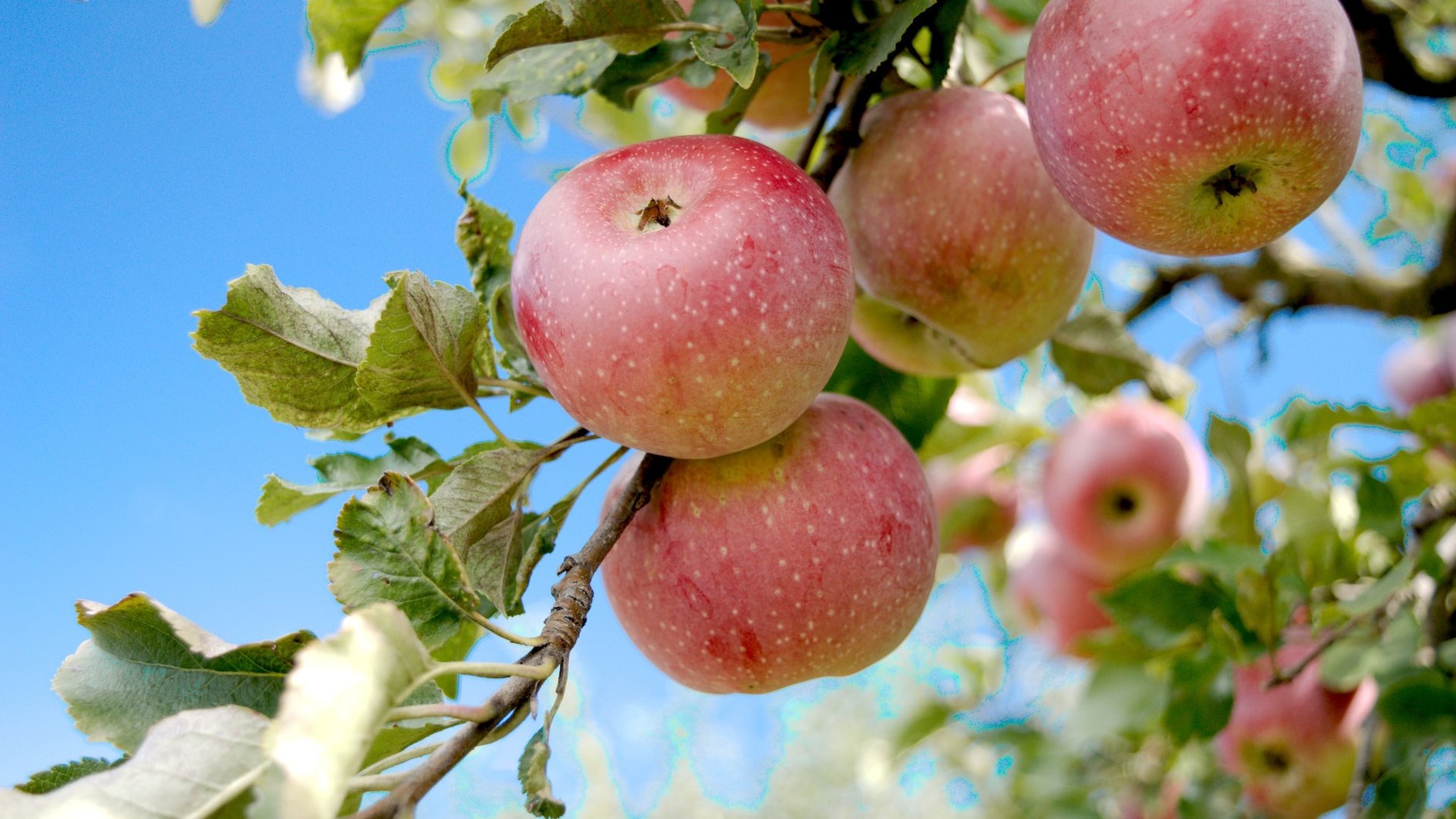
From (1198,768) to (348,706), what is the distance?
1.67 meters

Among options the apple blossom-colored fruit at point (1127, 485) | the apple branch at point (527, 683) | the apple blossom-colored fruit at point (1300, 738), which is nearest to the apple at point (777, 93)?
the apple branch at point (527, 683)

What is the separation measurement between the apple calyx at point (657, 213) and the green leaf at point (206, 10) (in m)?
0.38

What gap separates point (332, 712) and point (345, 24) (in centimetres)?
55

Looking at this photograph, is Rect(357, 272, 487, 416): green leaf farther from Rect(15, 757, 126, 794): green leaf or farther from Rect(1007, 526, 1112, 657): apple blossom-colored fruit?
Rect(1007, 526, 1112, 657): apple blossom-colored fruit

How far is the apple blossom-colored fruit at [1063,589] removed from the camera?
1798 millimetres

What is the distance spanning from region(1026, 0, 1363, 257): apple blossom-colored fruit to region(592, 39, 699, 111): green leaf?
0.86 feet

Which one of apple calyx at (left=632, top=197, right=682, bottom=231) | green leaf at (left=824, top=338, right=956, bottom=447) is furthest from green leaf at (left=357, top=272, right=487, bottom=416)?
green leaf at (left=824, top=338, right=956, bottom=447)

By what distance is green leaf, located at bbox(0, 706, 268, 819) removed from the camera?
42cm

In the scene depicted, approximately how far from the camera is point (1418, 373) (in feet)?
6.44

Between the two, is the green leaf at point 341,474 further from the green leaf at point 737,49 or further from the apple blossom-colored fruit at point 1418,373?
the apple blossom-colored fruit at point 1418,373

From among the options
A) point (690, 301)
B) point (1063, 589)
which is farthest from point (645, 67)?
point (1063, 589)

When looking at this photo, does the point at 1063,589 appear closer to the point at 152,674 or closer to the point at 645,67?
the point at 645,67

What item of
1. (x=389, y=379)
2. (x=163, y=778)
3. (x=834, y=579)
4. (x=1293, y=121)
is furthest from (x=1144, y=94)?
(x=163, y=778)

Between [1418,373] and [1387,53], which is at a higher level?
[1387,53]
